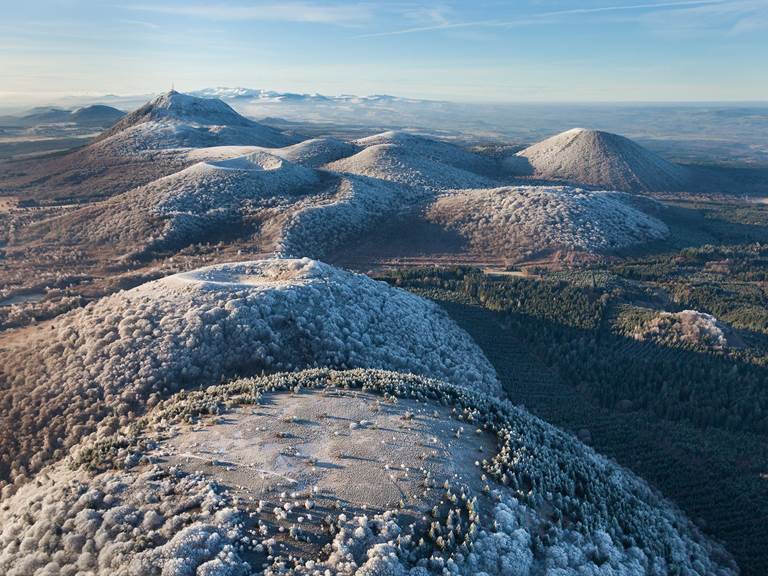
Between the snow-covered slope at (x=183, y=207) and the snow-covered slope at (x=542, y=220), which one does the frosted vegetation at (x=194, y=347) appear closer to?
the snow-covered slope at (x=183, y=207)

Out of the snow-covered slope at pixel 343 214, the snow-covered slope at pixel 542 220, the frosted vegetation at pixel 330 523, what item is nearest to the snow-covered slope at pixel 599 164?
the snow-covered slope at pixel 542 220

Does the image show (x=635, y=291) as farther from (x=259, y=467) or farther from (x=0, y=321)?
(x=0, y=321)

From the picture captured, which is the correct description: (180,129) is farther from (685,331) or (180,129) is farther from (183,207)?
(685,331)

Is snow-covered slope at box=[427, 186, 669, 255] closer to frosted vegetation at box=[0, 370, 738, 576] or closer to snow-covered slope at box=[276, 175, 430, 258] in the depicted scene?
snow-covered slope at box=[276, 175, 430, 258]

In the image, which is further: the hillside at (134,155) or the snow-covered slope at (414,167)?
the snow-covered slope at (414,167)

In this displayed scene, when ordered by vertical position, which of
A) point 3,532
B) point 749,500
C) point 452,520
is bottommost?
point 749,500

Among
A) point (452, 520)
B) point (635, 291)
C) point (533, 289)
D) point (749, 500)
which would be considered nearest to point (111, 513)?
point (452, 520)
